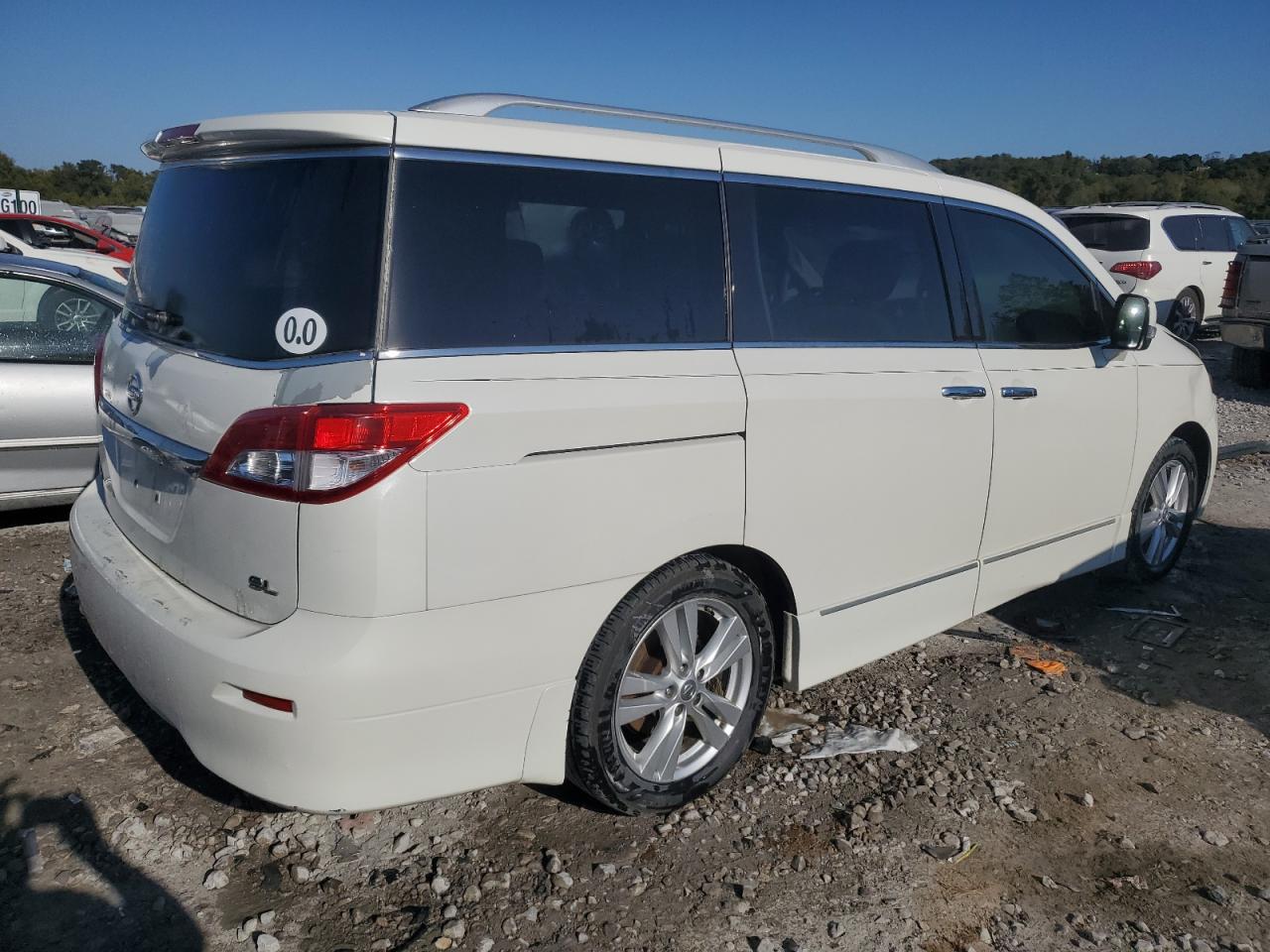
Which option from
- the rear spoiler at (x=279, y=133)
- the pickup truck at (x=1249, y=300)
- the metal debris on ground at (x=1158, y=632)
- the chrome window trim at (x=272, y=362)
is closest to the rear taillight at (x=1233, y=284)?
the pickup truck at (x=1249, y=300)

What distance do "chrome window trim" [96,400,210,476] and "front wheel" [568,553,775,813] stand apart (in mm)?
1112

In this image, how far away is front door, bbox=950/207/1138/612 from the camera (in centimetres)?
381

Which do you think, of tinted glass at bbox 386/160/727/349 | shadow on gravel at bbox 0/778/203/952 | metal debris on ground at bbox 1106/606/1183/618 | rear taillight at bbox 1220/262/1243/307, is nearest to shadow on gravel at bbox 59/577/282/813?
shadow on gravel at bbox 0/778/203/952

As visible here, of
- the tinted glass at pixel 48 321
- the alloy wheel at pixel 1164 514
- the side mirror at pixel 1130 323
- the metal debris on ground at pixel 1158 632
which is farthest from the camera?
the tinted glass at pixel 48 321

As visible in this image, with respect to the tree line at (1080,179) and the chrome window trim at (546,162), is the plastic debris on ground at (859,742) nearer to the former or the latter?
the chrome window trim at (546,162)

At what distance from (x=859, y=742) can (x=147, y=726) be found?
240cm

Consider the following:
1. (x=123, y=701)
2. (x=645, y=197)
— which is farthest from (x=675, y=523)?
(x=123, y=701)

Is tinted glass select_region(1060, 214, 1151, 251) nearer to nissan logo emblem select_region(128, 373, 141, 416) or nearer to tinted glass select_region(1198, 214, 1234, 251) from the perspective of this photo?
tinted glass select_region(1198, 214, 1234, 251)

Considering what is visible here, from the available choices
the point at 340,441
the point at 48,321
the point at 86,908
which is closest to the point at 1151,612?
the point at 340,441

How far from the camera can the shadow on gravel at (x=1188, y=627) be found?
4.00 meters

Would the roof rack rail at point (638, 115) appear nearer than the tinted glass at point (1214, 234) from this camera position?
Yes

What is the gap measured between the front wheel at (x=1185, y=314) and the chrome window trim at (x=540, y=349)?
13571 millimetres

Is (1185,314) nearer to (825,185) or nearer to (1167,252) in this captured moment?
(1167,252)

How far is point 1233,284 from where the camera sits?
11.1m
